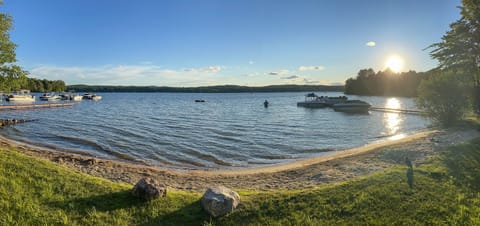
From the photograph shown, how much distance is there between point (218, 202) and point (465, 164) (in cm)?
877

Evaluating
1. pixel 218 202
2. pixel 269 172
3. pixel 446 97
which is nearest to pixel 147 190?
pixel 218 202

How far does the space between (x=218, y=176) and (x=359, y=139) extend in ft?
46.9

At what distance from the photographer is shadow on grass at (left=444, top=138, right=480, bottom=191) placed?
7578 mm

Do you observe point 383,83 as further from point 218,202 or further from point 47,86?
point 47,86

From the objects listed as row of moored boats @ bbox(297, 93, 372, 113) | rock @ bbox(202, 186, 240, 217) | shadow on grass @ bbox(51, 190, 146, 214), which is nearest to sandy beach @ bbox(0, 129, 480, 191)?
shadow on grass @ bbox(51, 190, 146, 214)

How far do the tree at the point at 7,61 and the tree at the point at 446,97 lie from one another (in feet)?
95.8

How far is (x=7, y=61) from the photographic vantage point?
14656 mm

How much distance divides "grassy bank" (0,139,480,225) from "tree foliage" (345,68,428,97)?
11795 centimetres

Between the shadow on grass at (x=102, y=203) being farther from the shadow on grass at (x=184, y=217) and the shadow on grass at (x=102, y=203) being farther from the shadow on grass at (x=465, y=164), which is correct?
the shadow on grass at (x=465, y=164)

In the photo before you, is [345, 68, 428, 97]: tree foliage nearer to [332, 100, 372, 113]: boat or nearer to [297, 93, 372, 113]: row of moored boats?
[297, 93, 372, 113]: row of moored boats

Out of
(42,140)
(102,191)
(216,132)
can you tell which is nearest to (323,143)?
(216,132)

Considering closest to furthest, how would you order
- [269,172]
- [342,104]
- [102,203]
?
1. [102,203]
2. [269,172]
3. [342,104]

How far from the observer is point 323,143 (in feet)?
65.0

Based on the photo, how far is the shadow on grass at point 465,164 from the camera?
758 cm
